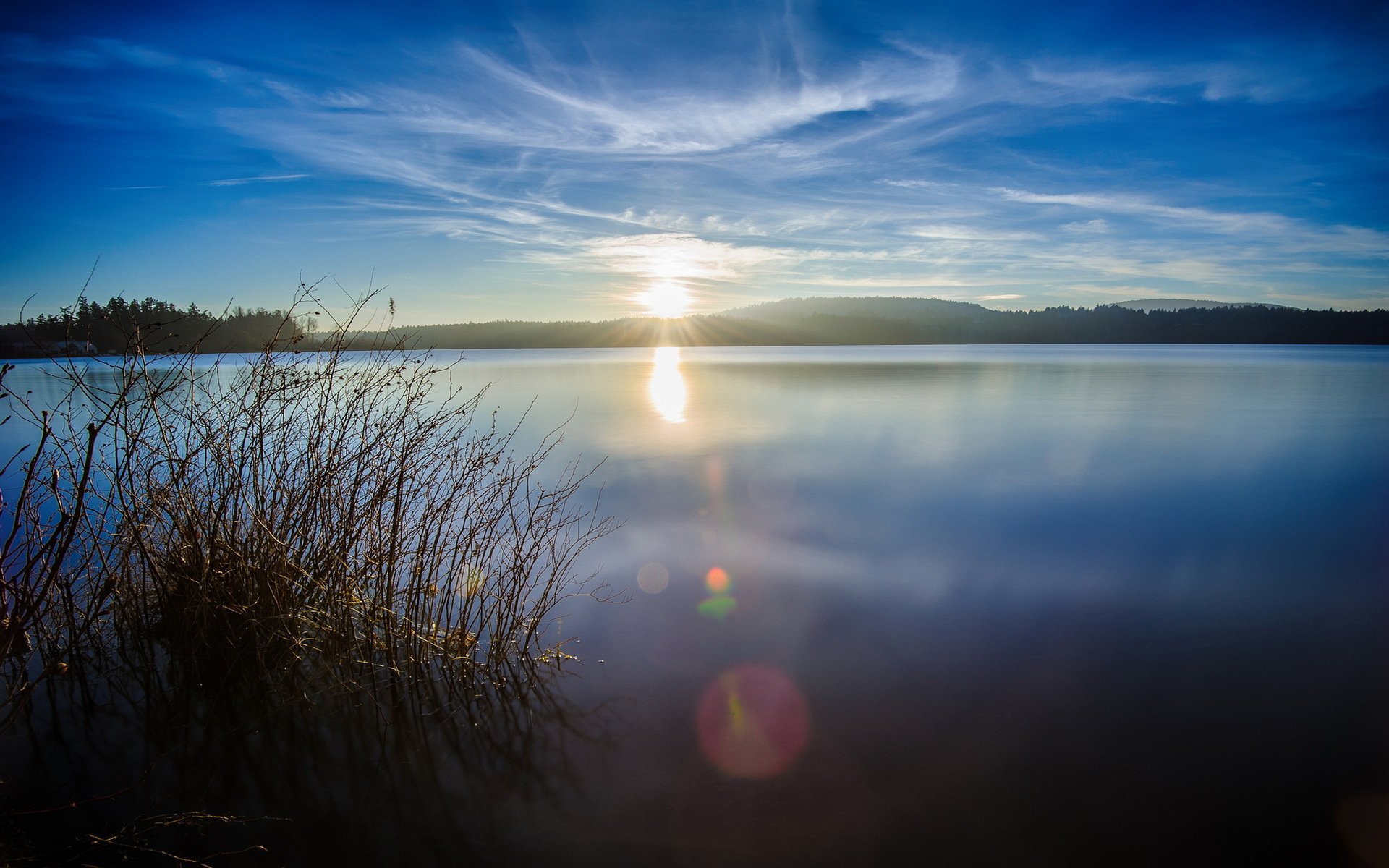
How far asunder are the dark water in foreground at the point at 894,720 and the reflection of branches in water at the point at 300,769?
0.02 m

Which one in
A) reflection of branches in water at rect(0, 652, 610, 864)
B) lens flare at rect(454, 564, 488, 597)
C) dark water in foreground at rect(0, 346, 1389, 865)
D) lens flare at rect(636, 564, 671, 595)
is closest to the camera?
reflection of branches in water at rect(0, 652, 610, 864)

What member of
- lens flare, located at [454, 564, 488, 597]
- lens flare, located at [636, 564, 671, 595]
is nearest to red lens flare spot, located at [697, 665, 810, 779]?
lens flare, located at [454, 564, 488, 597]

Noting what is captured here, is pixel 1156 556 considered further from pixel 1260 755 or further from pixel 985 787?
pixel 985 787

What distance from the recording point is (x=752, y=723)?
5.42 meters

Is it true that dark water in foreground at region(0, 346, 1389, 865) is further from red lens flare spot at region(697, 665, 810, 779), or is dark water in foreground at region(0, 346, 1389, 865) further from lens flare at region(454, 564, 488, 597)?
lens flare at region(454, 564, 488, 597)

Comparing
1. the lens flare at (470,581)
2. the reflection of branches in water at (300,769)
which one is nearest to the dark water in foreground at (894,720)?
the reflection of branches in water at (300,769)

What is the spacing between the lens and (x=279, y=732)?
490cm

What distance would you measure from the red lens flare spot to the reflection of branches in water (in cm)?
83

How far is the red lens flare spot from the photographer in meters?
4.93

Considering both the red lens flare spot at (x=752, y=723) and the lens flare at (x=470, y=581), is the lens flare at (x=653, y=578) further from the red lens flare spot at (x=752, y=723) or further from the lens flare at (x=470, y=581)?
the red lens flare spot at (x=752, y=723)

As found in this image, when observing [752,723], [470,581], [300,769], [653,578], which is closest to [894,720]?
[752,723]

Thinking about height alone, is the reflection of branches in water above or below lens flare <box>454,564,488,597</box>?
below

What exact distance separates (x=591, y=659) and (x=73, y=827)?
348 centimetres

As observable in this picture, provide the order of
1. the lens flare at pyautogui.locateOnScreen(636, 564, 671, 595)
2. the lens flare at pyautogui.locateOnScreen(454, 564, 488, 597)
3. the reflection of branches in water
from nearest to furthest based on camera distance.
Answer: the reflection of branches in water < the lens flare at pyautogui.locateOnScreen(454, 564, 488, 597) < the lens flare at pyautogui.locateOnScreen(636, 564, 671, 595)
